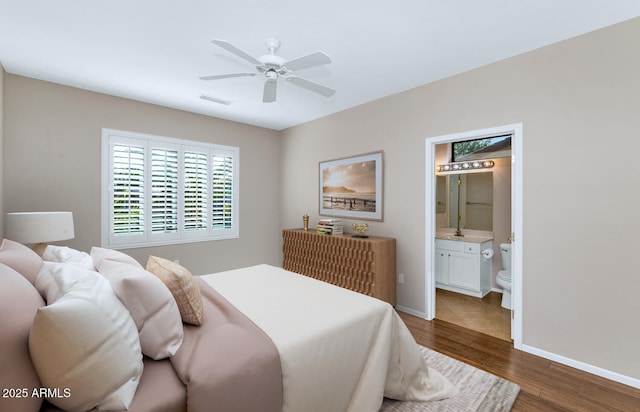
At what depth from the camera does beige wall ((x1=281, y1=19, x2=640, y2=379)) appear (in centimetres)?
214

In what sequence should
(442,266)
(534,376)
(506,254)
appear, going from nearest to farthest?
(534,376) → (506,254) → (442,266)

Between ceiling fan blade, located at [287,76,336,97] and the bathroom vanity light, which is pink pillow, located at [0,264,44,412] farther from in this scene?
the bathroom vanity light

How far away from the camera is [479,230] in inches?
177

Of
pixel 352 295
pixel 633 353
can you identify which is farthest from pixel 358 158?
pixel 633 353

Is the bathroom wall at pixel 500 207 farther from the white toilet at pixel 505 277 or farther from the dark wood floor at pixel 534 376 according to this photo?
the dark wood floor at pixel 534 376

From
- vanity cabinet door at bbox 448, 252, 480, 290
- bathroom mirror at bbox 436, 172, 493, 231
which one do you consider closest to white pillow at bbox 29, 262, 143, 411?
vanity cabinet door at bbox 448, 252, 480, 290

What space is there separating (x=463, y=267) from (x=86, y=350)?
4.30 meters

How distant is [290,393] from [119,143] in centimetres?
383

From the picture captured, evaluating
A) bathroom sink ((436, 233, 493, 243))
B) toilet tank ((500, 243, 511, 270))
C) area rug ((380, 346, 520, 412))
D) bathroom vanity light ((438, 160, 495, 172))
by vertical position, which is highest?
bathroom vanity light ((438, 160, 495, 172))

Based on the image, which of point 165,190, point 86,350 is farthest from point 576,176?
point 165,190

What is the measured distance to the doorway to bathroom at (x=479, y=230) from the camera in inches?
105

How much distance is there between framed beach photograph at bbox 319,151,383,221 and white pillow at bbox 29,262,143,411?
123 inches

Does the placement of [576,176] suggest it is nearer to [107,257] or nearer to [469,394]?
[469,394]

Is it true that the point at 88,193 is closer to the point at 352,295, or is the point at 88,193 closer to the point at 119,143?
the point at 119,143
